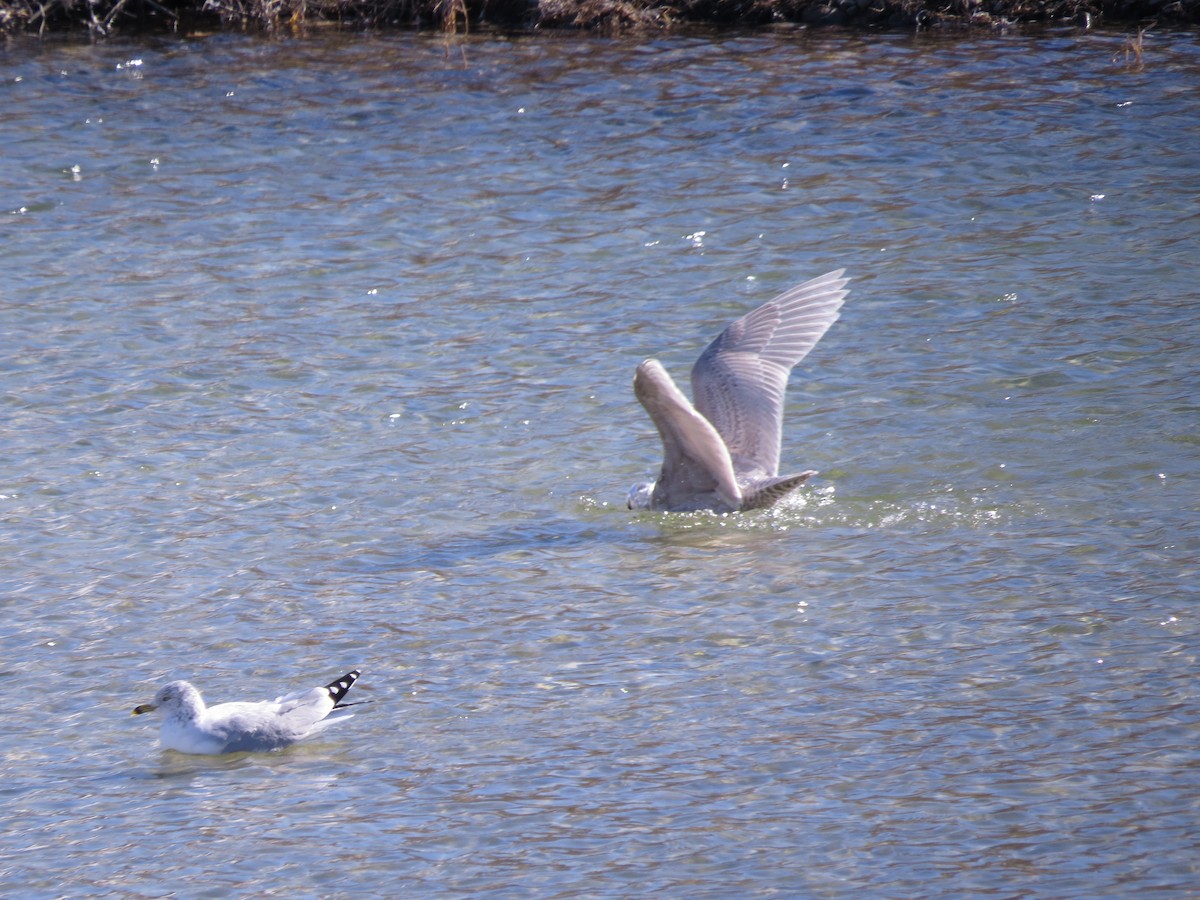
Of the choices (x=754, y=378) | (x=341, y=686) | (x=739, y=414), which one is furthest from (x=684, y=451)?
(x=341, y=686)

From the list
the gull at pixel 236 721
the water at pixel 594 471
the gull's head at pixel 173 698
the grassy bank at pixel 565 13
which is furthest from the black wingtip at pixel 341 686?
the grassy bank at pixel 565 13

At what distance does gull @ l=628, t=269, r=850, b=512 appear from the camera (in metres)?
7.16

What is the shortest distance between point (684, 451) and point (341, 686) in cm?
236

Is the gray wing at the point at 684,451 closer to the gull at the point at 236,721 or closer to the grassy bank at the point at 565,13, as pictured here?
the gull at the point at 236,721

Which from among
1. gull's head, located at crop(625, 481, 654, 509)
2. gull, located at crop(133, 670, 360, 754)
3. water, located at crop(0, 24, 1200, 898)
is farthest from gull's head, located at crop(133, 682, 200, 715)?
gull's head, located at crop(625, 481, 654, 509)

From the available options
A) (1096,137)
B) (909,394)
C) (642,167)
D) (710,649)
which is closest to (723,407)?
(909,394)

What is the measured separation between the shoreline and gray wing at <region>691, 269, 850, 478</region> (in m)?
7.34

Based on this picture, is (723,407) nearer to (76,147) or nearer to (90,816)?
(90,816)

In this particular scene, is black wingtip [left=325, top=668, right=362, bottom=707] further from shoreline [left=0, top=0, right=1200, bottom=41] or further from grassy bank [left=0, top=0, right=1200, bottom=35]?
grassy bank [left=0, top=0, right=1200, bottom=35]

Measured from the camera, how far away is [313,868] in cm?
452

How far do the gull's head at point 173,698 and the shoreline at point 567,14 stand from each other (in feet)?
34.5

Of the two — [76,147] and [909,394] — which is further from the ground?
[76,147]

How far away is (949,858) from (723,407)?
11.7 feet

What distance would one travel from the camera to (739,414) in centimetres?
762
